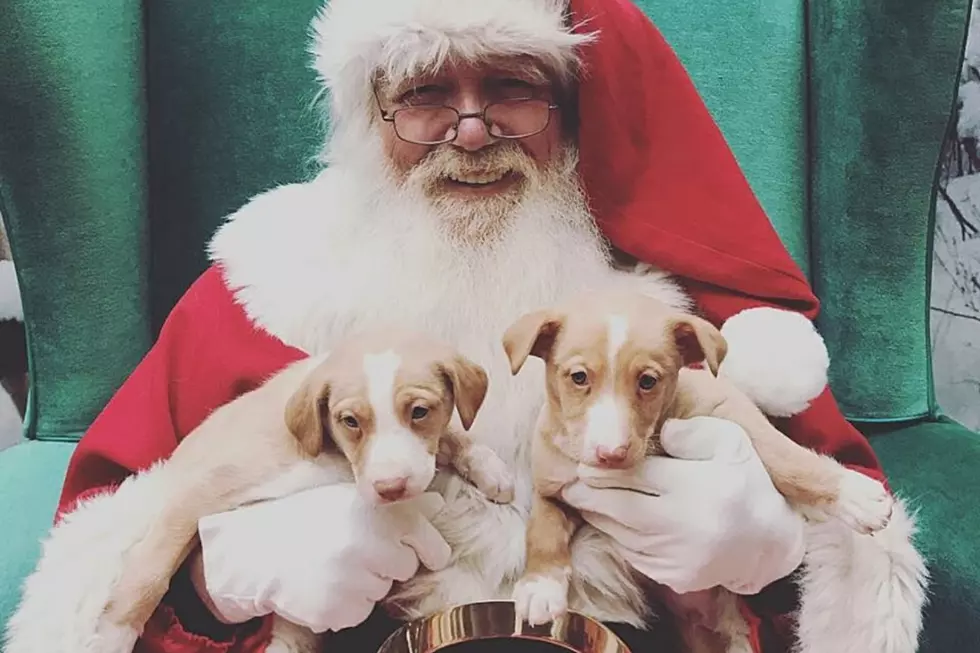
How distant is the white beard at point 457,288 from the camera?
78cm

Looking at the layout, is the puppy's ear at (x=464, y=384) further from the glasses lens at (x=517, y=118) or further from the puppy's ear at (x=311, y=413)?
the glasses lens at (x=517, y=118)

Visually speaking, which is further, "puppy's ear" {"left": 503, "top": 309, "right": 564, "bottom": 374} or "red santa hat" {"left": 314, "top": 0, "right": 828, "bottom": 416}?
"red santa hat" {"left": 314, "top": 0, "right": 828, "bottom": 416}

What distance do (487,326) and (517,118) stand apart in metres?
0.19

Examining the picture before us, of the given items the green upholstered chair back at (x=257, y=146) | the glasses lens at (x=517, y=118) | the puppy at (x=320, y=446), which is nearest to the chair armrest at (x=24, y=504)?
the green upholstered chair back at (x=257, y=146)

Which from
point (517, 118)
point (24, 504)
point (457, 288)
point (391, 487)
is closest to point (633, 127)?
point (517, 118)

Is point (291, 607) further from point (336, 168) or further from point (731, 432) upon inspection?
point (336, 168)

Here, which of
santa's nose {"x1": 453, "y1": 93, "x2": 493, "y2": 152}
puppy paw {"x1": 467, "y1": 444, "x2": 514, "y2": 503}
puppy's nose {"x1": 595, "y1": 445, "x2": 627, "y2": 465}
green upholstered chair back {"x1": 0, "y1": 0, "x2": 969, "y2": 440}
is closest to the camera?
puppy's nose {"x1": 595, "y1": 445, "x2": 627, "y2": 465}

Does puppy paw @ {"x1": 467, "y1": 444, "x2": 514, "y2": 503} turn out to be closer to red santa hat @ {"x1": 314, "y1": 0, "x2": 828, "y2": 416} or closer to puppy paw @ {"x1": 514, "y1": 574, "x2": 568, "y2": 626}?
puppy paw @ {"x1": 514, "y1": 574, "x2": 568, "y2": 626}

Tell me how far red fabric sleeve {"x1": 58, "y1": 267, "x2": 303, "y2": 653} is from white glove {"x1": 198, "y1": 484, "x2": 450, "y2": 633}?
6.9 inches

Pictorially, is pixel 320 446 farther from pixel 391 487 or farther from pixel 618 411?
pixel 618 411

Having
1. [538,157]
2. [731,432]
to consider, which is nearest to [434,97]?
[538,157]

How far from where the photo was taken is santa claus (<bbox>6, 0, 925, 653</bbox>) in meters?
0.74

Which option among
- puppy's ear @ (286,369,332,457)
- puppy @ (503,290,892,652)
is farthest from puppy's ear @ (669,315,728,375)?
puppy's ear @ (286,369,332,457)

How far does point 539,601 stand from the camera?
2.27 feet
